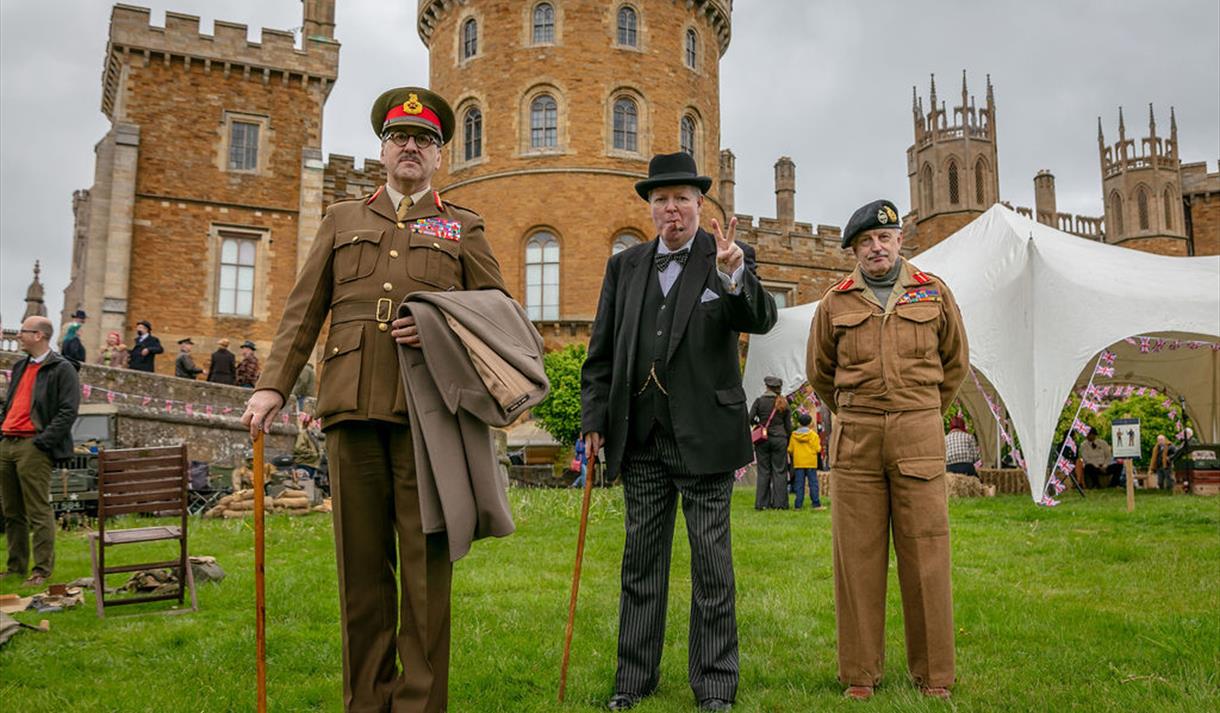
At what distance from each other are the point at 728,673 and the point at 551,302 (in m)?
25.4

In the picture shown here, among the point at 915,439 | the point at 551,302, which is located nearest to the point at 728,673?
the point at 915,439

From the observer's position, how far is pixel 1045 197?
51.5 m

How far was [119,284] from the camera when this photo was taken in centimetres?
2700

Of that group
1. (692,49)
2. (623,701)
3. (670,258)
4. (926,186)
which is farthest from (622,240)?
(623,701)

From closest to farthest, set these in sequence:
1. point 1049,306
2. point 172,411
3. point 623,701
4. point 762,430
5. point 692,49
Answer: point 623,701 → point 1049,306 → point 762,430 → point 172,411 → point 692,49

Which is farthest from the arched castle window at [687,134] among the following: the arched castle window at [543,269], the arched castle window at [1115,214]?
the arched castle window at [1115,214]


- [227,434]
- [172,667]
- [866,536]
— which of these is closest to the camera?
[866,536]

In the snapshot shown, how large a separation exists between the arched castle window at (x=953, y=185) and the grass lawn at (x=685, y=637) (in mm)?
39381

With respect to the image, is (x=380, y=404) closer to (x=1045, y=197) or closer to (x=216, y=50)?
(x=216, y=50)

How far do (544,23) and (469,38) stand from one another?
8.57 ft

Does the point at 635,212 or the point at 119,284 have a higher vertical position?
the point at 635,212

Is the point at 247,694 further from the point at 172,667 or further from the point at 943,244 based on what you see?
the point at 943,244

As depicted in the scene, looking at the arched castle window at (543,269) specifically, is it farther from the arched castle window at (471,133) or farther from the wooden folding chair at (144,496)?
the wooden folding chair at (144,496)

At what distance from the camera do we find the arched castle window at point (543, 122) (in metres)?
29.5
